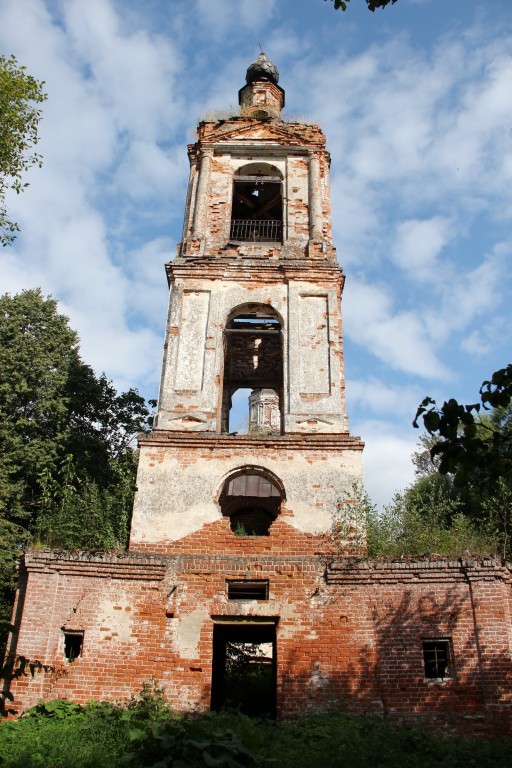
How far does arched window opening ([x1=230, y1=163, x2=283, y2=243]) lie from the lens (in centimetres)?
1487

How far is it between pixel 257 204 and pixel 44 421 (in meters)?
7.72

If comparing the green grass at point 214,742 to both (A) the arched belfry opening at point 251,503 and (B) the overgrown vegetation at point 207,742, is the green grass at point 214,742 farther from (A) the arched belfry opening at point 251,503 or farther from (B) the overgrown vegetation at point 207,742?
(A) the arched belfry opening at point 251,503

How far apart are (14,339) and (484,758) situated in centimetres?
1498

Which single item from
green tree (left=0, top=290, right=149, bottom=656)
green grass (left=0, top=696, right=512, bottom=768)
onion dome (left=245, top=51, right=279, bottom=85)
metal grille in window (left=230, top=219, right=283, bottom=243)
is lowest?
green grass (left=0, top=696, right=512, bottom=768)

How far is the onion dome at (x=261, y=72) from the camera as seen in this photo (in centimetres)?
1827

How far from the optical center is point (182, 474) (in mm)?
11211

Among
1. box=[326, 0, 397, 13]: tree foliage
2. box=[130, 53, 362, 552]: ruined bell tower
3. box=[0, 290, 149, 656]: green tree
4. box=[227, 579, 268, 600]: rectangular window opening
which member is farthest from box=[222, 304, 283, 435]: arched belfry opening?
box=[326, 0, 397, 13]: tree foliage

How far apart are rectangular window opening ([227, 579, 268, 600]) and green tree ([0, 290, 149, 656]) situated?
4.33 m

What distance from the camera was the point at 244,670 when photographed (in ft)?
45.7

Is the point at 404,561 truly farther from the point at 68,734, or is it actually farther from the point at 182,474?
the point at 68,734

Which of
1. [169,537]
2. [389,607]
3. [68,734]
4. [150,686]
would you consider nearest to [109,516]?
[169,537]

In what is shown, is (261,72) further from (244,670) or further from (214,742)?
(214,742)

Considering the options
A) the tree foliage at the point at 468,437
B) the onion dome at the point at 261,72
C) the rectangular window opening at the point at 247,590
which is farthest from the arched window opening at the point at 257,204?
the tree foliage at the point at 468,437

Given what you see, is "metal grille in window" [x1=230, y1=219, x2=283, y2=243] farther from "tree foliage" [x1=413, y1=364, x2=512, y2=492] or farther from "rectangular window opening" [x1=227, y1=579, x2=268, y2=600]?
"tree foliage" [x1=413, y1=364, x2=512, y2=492]
